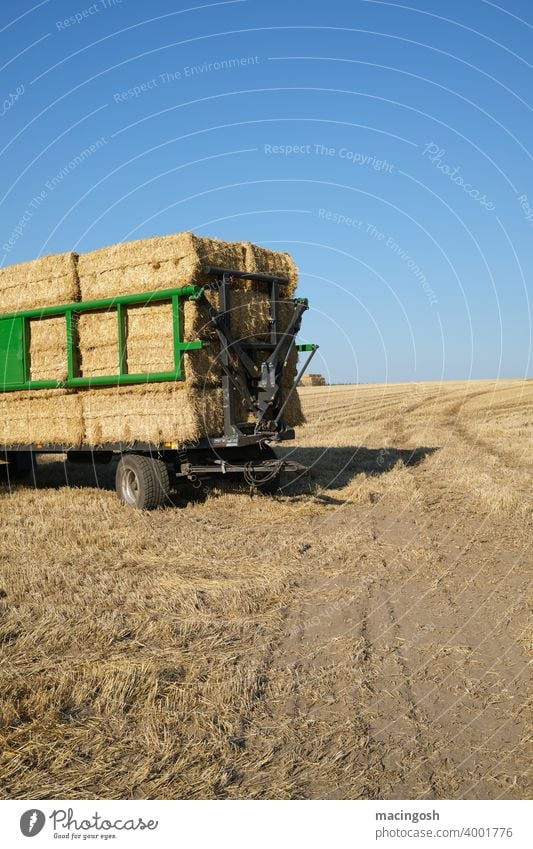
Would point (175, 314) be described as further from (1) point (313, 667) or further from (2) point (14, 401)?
(1) point (313, 667)

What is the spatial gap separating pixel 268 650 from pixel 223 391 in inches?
201

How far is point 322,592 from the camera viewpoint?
18.9 feet

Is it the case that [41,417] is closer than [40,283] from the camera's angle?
No

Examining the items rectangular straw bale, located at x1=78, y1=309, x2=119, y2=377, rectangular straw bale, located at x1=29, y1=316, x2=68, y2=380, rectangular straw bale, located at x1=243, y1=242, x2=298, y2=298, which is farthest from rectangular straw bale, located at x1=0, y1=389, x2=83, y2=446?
rectangular straw bale, located at x1=243, y1=242, x2=298, y2=298

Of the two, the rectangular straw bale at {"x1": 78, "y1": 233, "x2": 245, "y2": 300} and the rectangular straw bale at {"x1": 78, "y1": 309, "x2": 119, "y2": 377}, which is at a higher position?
the rectangular straw bale at {"x1": 78, "y1": 233, "x2": 245, "y2": 300}

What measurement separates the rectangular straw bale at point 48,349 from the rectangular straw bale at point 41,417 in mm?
250

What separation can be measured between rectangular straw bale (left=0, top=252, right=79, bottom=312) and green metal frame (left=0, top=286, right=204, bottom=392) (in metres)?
0.15

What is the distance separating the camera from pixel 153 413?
9.28m

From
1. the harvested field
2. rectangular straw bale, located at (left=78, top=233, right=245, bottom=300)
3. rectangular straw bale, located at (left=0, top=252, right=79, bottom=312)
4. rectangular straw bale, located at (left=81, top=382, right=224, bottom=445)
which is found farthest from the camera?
rectangular straw bale, located at (left=0, top=252, right=79, bottom=312)

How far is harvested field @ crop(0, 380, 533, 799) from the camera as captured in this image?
3232mm

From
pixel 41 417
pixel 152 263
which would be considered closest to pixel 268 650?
pixel 152 263

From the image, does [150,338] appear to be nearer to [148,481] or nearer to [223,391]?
[223,391]

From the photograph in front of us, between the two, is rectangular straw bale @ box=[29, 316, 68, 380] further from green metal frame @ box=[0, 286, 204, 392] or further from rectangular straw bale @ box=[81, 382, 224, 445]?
rectangular straw bale @ box=[81, 382, 224, 445]
